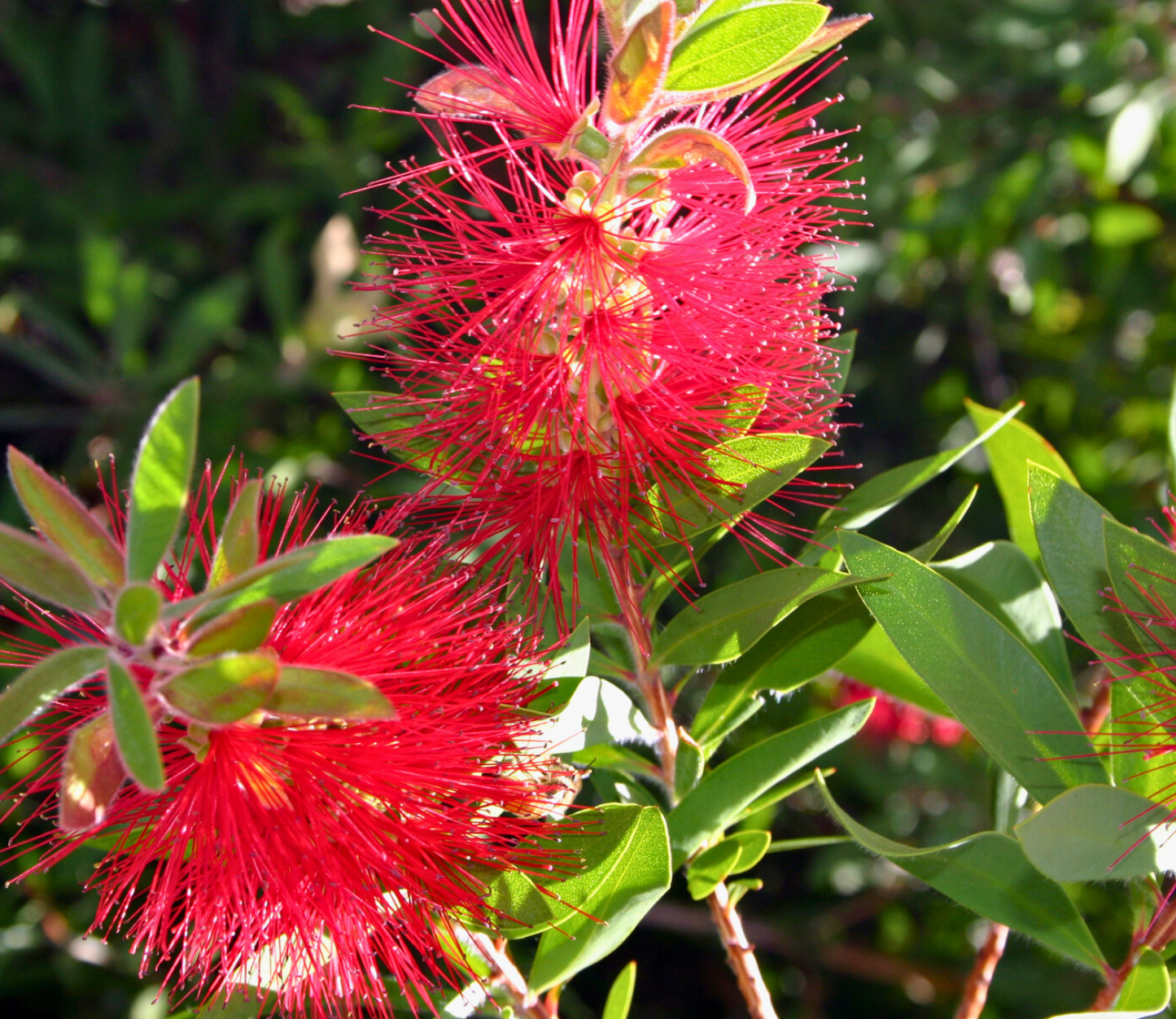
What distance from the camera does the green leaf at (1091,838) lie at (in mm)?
748

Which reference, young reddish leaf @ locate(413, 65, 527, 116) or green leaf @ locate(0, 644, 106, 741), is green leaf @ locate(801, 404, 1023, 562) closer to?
young reddish leaf @ locate(413, 65, 527, 116)

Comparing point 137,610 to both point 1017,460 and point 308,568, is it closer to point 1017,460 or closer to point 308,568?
point 308,568

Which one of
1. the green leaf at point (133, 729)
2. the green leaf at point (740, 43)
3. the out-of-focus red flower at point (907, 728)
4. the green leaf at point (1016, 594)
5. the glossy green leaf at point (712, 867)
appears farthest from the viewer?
the out-of-focus red flower at point (907, 728)

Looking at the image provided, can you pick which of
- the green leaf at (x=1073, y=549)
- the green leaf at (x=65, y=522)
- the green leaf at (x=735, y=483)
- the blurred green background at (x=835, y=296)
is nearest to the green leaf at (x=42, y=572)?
the green leaf at (x=65, y=522)

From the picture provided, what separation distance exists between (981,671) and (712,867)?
280 mm

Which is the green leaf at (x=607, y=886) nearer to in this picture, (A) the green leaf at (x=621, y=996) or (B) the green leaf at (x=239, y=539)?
(A) the green leaf at (x=621, y=996)

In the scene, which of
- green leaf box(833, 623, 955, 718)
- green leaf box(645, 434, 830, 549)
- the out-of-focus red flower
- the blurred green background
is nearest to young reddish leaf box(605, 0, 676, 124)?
green leaf box(645, 434, 830, 549)

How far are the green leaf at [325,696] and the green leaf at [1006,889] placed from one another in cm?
40

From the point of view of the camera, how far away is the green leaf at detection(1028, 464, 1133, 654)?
918 mm

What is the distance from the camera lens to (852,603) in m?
0.97

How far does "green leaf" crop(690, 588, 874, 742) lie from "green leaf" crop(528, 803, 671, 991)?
7.3 inches

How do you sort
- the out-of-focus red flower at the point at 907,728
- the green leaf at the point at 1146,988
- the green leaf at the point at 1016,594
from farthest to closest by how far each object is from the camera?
the out-of-focus red flower at the point at 907,728
the green leaf at the point at 1016,594
the green leaf at the point at 1146,988

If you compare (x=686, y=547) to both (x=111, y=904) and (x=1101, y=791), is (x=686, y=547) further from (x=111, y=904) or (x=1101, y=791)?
(x=111, y=904)

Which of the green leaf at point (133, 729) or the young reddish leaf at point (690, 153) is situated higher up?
the young reddish leaf at point (690, 153)
